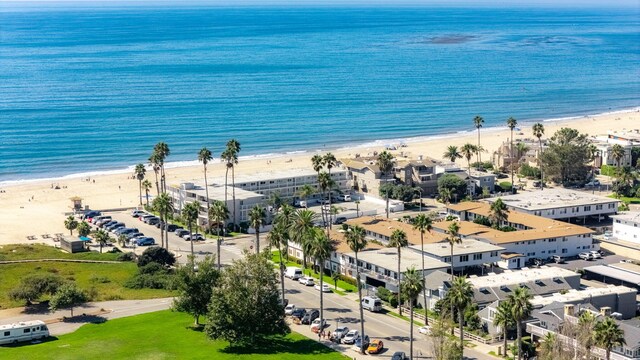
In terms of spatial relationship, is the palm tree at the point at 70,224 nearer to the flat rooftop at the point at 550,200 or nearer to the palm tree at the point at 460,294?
the flat rooftop at the point at 550,200

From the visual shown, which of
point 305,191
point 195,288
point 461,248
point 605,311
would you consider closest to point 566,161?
point 305,191

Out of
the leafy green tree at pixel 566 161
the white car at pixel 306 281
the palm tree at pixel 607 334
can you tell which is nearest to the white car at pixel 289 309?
the white car at pixel 306 281

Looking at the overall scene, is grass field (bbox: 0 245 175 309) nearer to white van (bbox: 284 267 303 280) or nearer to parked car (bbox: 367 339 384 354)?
white van (bbox: 284 267 303 280)

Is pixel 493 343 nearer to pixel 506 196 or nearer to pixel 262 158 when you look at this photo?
pixel 506 196

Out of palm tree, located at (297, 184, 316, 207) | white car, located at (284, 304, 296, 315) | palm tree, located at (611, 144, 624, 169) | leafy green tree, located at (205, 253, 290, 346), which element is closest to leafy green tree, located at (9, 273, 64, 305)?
leafy green tree, located at (205, 253, 290, 346)

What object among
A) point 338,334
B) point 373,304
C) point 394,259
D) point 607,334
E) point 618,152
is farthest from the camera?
point 618,152

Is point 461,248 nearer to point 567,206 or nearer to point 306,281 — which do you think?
point 306,281
